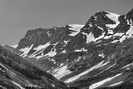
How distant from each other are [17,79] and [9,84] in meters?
13.8

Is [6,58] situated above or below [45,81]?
above

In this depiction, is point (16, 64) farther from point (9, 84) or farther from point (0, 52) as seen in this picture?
point (9, 84)

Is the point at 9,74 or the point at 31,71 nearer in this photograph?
the point at 9,74

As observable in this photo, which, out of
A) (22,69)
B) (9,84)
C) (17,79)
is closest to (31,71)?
(22,69)

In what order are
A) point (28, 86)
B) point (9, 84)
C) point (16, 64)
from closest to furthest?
point (9, 84)
point (28, 86)
point (16, 64)

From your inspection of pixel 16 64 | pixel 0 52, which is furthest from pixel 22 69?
pixel 0 52

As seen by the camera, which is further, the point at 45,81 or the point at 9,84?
the point at 45,81

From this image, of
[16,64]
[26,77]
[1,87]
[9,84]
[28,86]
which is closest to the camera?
[1,87]

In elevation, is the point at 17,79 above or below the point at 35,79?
below

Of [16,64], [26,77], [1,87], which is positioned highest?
[16,64]

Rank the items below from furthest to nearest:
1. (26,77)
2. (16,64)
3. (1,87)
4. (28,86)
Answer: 1. (16,64)
2. (26,77)
3. (28,86)
4. (1,87)

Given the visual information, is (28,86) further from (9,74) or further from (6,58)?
(6,58)

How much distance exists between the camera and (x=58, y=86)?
18488 centimetres

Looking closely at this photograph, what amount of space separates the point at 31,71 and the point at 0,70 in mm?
31995
